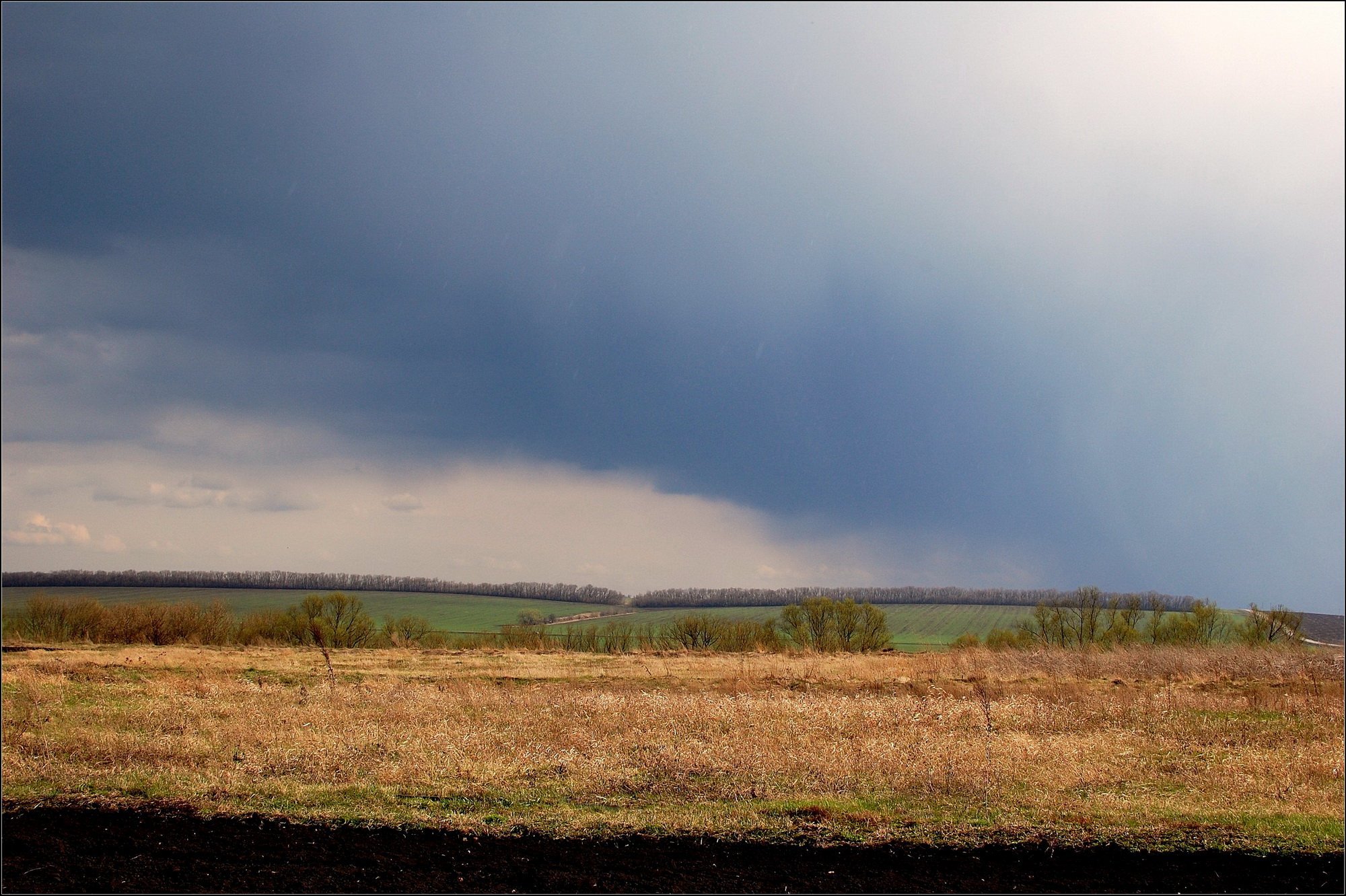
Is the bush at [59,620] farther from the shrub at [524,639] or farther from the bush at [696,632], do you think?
the bush at [696,632]

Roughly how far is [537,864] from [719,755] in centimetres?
658

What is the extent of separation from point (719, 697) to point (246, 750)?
1335 centimetres

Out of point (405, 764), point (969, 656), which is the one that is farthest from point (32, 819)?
point (969, 656)

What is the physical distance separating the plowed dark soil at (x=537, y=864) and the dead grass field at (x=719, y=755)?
2.07 ft

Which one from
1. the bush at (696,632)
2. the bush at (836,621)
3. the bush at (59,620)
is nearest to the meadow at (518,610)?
the bush at (696,632)

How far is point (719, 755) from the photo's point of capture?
16.4 metres

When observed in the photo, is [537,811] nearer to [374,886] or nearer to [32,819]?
[374,886]

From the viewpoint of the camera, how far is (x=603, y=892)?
9547 mm

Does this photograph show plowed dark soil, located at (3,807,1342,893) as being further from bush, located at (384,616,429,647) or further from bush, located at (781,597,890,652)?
bush, located at (781,597,890,652)

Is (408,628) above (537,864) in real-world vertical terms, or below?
below

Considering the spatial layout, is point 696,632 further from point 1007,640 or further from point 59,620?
point 59,620

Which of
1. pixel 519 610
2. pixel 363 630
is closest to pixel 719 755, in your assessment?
pixel 363 630

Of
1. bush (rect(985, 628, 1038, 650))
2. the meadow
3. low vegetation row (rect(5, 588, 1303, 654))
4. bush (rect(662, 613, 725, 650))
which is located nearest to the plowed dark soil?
low vegetation row (rect(5, 588, 1303, 654))

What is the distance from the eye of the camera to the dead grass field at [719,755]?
12688 mm
